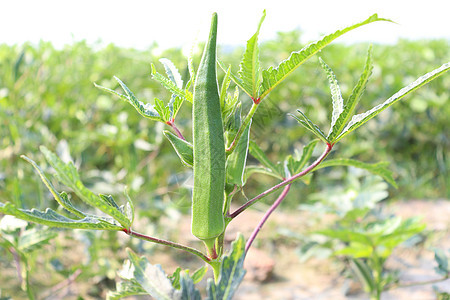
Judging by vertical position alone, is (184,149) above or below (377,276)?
above

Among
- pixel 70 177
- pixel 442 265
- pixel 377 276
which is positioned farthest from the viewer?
pixel 377 276

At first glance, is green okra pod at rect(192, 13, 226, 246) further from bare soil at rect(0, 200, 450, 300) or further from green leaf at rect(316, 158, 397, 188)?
bare soil at rect(0, 200, 450, 300)

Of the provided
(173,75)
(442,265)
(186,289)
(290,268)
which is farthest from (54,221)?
(290,268)

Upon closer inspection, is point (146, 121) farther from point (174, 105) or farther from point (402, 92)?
point (402, 92)

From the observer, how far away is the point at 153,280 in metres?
0.56

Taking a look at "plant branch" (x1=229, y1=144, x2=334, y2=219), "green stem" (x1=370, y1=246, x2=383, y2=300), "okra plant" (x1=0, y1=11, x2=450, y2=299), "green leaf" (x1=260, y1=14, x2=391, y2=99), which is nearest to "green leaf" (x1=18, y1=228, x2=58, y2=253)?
"okra plant" (x1=0, y1=11, x2=450, y2=299)

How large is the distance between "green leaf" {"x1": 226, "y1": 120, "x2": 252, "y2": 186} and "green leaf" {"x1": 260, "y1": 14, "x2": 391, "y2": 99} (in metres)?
0.08

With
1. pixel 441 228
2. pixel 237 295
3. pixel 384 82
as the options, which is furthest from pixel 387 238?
pixel 384 82

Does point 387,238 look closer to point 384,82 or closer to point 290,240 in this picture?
point 290,240

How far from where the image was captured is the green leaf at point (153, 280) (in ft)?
1.80

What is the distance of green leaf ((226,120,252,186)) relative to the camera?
0.64 m

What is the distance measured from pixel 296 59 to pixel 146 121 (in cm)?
212

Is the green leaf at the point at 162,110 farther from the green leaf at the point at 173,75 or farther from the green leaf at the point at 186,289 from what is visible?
the green leaf at the point at 186,289

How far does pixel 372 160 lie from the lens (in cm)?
328
